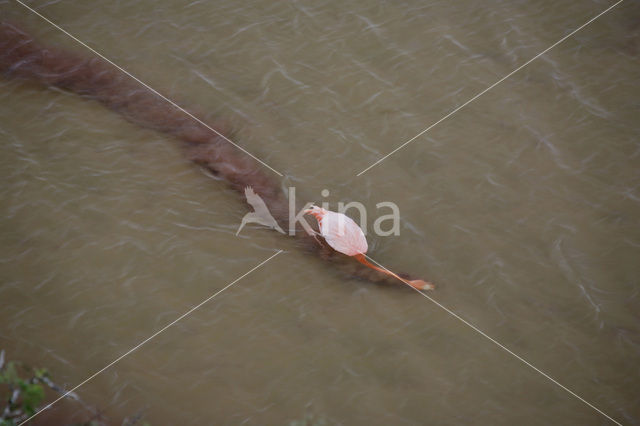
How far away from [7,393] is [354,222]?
114 centimetres

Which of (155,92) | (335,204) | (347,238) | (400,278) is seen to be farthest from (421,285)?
(155,92)

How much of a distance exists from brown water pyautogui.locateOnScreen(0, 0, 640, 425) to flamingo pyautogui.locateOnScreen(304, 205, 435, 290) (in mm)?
59

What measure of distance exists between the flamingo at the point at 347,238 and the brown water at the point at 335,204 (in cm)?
6

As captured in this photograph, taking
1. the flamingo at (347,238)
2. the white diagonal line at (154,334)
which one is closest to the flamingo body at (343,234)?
the flamingo at (347,238)

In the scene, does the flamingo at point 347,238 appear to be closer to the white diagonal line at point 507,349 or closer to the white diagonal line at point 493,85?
the white diagonal line at point 507,349

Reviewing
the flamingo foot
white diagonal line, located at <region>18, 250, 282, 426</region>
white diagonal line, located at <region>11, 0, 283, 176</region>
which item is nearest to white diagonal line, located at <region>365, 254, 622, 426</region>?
the flamingo foot

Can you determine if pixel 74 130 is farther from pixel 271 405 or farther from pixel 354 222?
pixel 271 405

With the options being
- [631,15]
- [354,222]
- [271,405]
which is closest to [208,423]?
[271,405]

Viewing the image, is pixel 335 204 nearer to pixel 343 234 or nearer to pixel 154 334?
pixel 343 234

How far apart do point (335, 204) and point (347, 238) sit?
193mm

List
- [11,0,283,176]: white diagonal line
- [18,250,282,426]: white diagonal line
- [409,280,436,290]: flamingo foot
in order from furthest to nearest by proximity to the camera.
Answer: [11,0,283,176]: white diagonal line → [409,280,436,290]: flamingo foot → [18,250,282,426]: white diagonal line

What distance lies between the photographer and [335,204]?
2303 millimetres

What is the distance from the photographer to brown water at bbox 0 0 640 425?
1.91 m

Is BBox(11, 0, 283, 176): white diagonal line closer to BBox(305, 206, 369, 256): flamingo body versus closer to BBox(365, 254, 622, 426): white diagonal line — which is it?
BBox(305, 206, 369, 256): flamingo body
